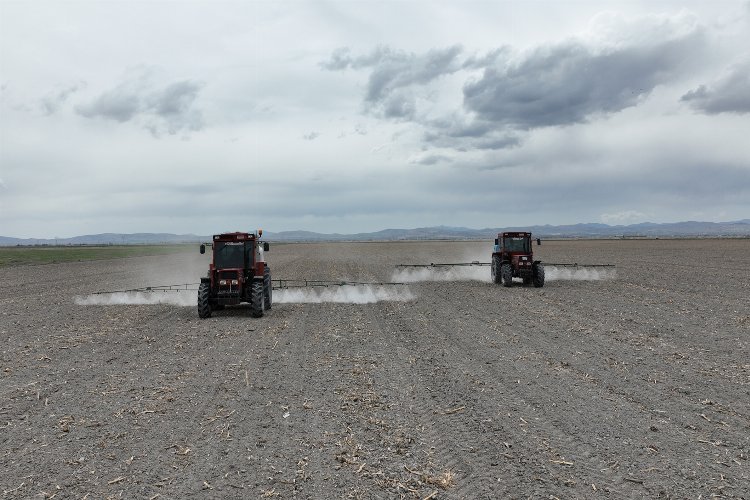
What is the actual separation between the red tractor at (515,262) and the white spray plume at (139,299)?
1433 centimetres

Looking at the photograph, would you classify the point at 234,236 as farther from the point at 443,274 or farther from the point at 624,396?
the point at 443,274

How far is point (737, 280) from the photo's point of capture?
88.0ft

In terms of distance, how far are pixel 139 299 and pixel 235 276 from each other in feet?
23.3

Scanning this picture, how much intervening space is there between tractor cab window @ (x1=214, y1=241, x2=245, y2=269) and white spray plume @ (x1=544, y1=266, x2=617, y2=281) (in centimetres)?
1839

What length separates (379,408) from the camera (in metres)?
7.72

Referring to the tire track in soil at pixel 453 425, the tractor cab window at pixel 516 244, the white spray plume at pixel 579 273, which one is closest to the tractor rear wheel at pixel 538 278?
the tractor cab window at pixel 516 244

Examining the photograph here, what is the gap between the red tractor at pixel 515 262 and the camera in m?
24.8

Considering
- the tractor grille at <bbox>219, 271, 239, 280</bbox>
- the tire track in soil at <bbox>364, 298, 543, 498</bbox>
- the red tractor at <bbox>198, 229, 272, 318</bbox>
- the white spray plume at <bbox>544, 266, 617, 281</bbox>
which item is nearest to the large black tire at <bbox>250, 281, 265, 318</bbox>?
the red tractor at <bbox>198, 229, 272, 318</bbox>

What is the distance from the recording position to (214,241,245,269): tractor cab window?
17234mm

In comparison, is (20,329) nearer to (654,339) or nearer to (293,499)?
(293,499)

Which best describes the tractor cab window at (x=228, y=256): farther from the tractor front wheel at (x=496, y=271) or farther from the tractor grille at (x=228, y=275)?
the tractor front wheel at (x=496, y=271)

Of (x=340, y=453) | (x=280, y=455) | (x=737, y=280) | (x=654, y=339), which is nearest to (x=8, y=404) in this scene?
(x=280, y=455)

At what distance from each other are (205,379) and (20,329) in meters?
9.03

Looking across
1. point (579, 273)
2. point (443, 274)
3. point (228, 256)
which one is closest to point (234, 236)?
point (228, 256)
